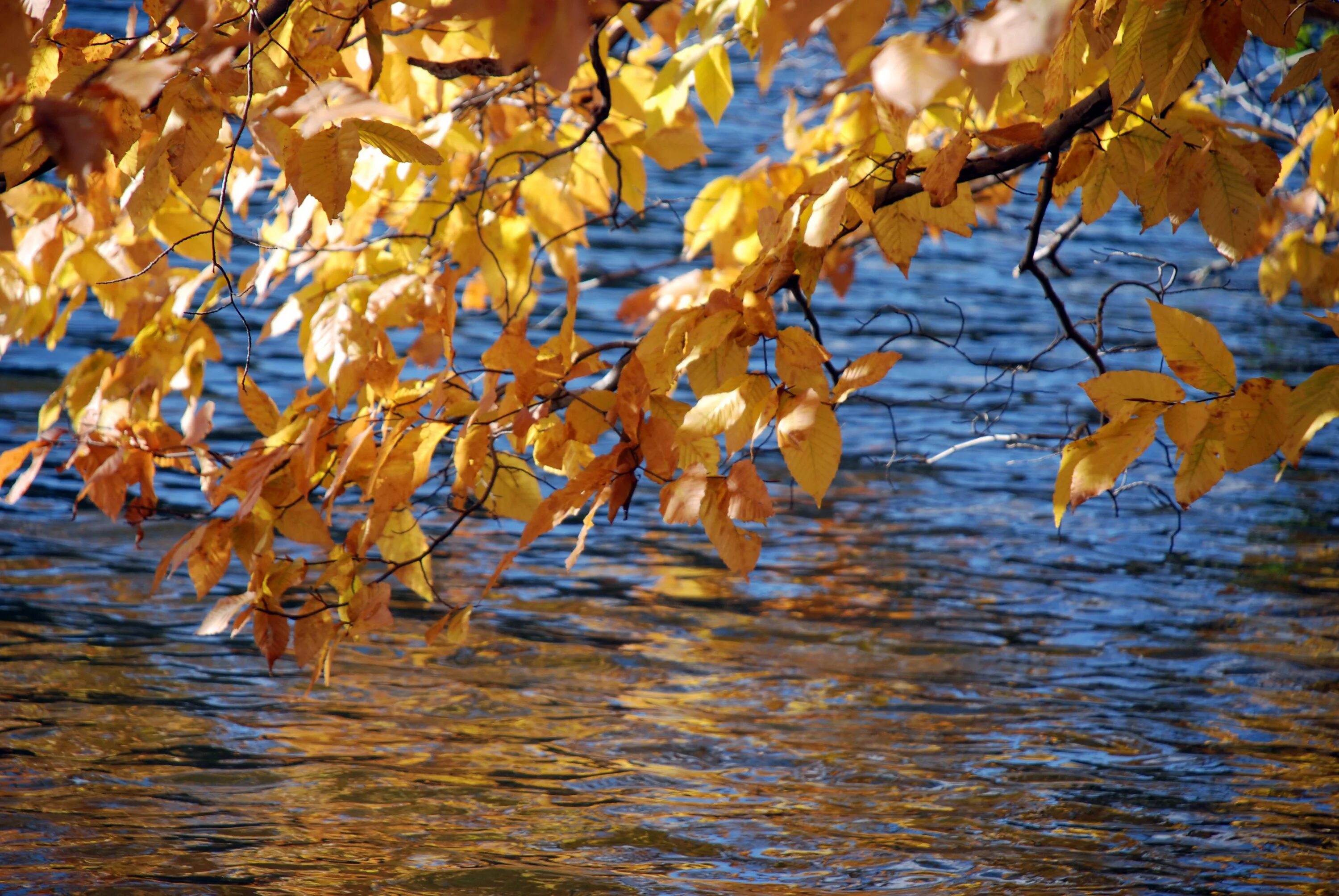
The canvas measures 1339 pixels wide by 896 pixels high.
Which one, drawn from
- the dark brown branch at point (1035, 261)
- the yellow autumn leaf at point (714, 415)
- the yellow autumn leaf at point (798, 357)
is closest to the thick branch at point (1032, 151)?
the dark brown branch at point (1035, 261)

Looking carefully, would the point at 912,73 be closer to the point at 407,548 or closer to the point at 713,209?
the point at 407,548

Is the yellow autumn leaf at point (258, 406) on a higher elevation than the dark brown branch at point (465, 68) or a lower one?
lower

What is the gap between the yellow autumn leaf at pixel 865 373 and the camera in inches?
64.9

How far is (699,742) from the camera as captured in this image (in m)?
2.99

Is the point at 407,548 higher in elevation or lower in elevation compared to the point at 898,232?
lower

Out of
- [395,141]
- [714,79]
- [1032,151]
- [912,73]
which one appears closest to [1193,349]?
[1032,151]

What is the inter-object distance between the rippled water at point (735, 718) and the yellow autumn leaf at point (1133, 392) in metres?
1.12

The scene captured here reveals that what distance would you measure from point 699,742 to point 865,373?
5.02 ft

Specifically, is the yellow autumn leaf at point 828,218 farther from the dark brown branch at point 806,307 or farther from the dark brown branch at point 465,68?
the dark brown branch at point 465,68

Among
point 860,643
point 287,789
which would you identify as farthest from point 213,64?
point 860,643

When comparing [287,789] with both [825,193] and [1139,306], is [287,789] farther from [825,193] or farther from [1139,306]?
[1139,306]

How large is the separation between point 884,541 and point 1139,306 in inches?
211

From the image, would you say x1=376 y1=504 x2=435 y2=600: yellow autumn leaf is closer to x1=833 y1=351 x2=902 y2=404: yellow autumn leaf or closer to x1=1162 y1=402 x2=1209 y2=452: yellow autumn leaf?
x1=833 y1=351 x2=902 y2=404: yellow autumn leaf

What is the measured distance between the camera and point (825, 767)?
2.88 metres
